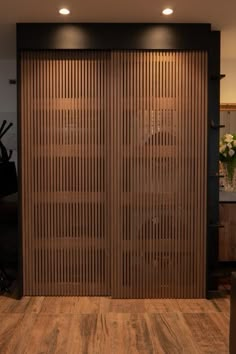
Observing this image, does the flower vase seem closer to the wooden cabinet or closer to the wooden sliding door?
the wooden cabinet

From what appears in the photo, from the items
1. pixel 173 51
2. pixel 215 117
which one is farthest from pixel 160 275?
pixel 173 51

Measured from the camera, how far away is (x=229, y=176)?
4.73 meters

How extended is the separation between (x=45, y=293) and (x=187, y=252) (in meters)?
1.39

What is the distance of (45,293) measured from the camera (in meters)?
3.90

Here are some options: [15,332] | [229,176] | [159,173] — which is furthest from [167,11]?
[15,332]

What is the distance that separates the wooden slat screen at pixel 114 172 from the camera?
12.4ft

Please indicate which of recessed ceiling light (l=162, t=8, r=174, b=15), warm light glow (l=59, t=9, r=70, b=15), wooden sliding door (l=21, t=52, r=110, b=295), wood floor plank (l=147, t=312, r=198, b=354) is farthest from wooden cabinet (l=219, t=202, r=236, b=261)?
warm light glow (l=59, t=9, r=70, b=15)

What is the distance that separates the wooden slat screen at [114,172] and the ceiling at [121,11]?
31cm

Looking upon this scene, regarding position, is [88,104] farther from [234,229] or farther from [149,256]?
[234,229]

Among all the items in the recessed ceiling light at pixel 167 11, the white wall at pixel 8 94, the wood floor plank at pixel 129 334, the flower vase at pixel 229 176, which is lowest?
the wood floor plank at pixel 129 334

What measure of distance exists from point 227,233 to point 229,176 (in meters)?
0.68

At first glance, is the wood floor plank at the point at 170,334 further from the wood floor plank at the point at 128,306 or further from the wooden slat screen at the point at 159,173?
the wooden slat screen at the point at 159,173

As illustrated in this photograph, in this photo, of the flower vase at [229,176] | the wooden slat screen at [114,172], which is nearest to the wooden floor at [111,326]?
the wooden slat screen at [114,172]

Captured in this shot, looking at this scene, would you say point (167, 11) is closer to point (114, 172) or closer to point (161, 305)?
point (114, 172)
